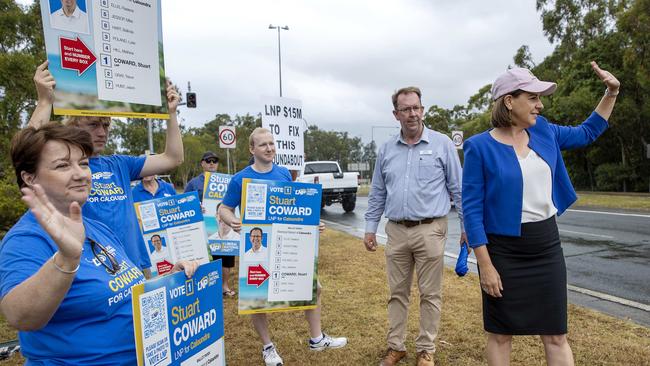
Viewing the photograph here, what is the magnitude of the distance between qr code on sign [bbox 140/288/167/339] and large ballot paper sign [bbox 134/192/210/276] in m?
2.94

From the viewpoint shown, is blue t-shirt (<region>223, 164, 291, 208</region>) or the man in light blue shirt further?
blue t-shirt (<region>223, 164, 291, 208</region>)

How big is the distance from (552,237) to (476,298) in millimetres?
2770

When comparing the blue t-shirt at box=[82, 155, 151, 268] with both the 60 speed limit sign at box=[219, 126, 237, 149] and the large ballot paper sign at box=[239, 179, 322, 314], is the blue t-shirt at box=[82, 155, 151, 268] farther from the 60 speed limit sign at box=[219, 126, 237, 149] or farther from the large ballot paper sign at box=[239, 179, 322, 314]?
the 60 speed limit sign at box=[219, 126, 237, 149]

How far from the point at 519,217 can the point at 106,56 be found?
2429 millimetres

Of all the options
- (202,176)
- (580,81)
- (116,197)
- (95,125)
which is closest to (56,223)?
(116,197)

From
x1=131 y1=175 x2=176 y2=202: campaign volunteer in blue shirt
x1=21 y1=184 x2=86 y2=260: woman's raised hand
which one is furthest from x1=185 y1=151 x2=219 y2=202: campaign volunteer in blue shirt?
x1=21 y1=184 x2=86 y2=260: woman's raised hand

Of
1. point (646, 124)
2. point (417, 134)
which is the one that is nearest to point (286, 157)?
point (417, 134)

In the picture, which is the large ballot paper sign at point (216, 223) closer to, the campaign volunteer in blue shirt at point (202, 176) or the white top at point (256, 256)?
the campaign volunteer in blue shirt at point (202, 176)

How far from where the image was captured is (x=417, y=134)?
365cm

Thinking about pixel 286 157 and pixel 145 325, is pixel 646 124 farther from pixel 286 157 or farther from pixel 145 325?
pixel 145 325

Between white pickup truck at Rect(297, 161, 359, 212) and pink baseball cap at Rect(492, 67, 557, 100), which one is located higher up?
pink baseball cap at Rect(492, 67, 557, 100)

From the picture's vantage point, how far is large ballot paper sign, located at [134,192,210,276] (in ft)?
15.3

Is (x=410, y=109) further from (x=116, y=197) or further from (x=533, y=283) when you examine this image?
(x=116, y=197)

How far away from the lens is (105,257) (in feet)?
5.82
